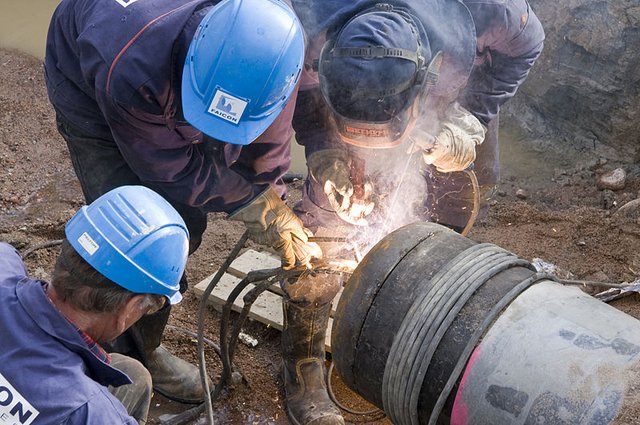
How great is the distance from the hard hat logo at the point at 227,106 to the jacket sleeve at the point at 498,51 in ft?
4.56

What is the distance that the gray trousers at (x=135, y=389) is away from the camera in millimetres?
2955

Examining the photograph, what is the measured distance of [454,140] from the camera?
3.60 m

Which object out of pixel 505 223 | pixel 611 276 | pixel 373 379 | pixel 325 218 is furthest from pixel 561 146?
pixel 373 379

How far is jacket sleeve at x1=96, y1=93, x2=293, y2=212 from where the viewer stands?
114 inches

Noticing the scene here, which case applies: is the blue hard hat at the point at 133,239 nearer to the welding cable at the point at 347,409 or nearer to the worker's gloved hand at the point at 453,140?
the worker's gloved hand at the point at 453,140

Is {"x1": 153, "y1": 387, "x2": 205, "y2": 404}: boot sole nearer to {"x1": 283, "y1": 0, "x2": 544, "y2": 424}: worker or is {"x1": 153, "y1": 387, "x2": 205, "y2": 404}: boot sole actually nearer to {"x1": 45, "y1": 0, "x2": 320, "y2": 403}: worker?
{"x1": 283, "y1": 0, "x2": 544, "y2": 424}: worker

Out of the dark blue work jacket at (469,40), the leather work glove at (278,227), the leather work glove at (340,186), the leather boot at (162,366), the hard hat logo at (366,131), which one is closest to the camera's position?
the hard hat logo at (366,131)

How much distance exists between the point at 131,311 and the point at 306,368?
61.0 inches

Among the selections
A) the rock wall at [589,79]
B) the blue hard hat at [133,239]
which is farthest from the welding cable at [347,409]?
Answer: the rock wall at [589,79]

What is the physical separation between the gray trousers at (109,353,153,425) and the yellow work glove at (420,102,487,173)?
68.6 inches

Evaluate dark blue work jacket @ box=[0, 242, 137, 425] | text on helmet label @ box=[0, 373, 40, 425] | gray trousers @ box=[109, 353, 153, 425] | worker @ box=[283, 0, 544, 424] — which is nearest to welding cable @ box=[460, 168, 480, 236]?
worker @ box=[283, 0, 544, 424]

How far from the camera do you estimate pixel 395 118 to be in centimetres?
304

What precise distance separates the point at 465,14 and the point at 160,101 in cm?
148

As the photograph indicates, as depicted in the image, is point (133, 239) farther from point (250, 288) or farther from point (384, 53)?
point (250, 288)
